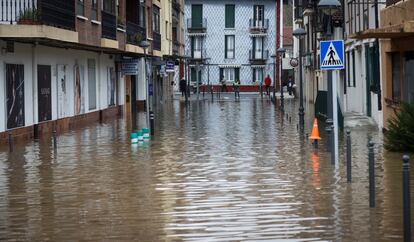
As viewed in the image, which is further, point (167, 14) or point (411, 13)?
point (167, 14)

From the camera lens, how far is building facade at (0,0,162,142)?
77.3ft

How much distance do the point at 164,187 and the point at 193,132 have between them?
46.4ft

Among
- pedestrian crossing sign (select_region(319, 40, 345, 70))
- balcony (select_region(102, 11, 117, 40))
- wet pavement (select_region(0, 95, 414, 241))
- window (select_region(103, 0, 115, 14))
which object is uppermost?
window (select_region(103, 0, 115, 14))

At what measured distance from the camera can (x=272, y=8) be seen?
8612 centimetres

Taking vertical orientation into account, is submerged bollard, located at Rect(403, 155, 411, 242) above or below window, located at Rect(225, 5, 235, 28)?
Answer: below

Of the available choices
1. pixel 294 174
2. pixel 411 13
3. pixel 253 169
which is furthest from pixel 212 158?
pixel 411 13

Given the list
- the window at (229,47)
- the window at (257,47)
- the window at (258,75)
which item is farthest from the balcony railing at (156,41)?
Answer: the window at (257,47)

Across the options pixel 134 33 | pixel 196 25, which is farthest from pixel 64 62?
pixel 196 25

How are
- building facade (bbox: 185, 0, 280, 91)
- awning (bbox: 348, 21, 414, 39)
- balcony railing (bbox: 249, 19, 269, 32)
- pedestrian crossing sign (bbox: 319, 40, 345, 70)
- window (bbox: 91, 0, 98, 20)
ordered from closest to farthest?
pedestrian crossing sign (bbox: 319, 40, 345, 70) < awning (bbox: 348, 21, 414, 39) < window (bbox: 91, 0, 98, 20) < building facade (bbox: 185, 0, 280, 91) < balcony railing (bbox: 249, 19, 269, 32)

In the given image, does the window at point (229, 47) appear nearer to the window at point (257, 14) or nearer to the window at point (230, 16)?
the window at point (230, 16)

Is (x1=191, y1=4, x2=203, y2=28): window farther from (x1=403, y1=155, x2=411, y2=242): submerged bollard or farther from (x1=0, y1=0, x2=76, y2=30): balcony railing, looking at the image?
(x1=403, y1=155, x2=411, y2=242): submerged bollard

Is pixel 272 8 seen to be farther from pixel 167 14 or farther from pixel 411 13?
pixel 411 13

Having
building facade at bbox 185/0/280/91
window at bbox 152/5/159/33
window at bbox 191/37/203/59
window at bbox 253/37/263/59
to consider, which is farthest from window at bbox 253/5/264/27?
window at bbox 152/5/159/33

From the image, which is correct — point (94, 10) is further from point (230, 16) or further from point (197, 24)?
point (230, 16)
